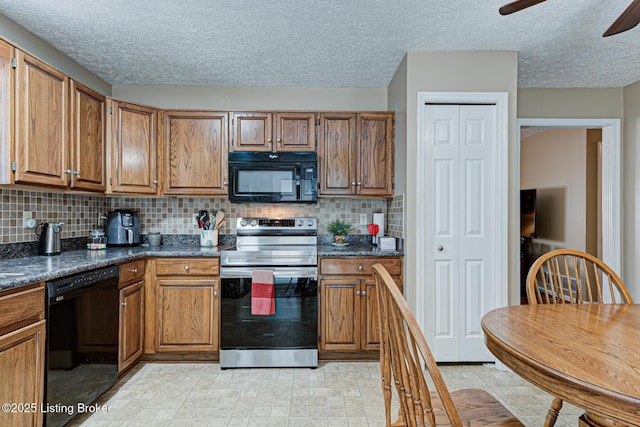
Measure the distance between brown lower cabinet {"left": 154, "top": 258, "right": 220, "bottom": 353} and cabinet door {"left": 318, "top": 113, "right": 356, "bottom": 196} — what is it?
122 centimetres

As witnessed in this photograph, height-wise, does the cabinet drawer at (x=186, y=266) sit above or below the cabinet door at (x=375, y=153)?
below

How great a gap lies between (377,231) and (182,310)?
1.81m

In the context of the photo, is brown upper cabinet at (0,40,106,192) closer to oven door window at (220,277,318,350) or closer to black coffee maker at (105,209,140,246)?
black coffee maker at (105,209,140,246)

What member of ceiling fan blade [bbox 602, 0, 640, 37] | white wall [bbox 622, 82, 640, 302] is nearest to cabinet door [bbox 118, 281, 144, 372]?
ceiling fan blade [bbox 602, 0, 640, 37]

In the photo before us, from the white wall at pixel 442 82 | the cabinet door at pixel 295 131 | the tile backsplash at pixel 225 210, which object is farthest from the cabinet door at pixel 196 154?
the white wall at pixel 442 82

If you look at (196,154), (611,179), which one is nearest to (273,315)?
(196,154)

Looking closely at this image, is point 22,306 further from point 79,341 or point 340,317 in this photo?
point 340,317

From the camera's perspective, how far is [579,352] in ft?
3.81

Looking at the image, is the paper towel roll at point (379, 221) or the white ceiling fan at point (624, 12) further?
the paper towel roll at point (379, 221)

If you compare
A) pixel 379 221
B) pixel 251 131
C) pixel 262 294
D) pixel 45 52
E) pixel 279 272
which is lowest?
pixel 262 294

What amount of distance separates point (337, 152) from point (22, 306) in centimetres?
245

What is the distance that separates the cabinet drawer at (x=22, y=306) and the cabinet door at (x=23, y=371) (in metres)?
0.05

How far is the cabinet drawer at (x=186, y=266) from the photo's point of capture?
2.98m

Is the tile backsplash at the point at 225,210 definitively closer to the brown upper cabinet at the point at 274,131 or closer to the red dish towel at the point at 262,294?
the brown upper cabinet at the point at 274,131
